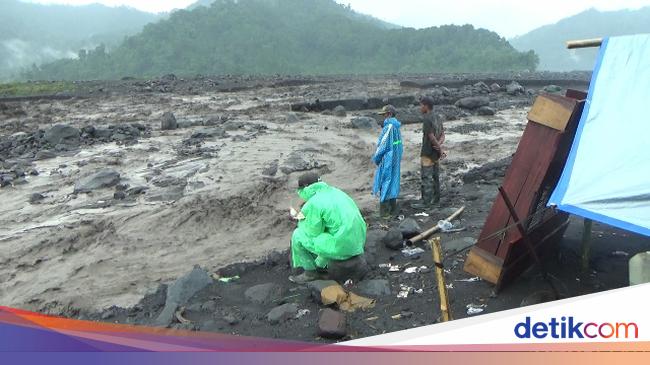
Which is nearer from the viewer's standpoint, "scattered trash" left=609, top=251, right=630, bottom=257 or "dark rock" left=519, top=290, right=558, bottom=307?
"dark rock" left=519, top=290, right=558, bottom=307

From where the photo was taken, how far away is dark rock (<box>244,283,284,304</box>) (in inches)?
183

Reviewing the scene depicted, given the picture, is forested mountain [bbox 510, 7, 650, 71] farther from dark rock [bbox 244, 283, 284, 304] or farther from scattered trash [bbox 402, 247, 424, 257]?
dark rock [bbox 244, 283, 284, 304]

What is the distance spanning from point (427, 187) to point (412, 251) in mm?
1851

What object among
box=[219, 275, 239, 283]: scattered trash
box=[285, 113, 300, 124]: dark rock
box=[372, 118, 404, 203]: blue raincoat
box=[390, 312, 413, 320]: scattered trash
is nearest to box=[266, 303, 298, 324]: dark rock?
box=[390, 312, 413, 320]: scattered trash

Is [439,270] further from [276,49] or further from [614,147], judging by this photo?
[276,49]

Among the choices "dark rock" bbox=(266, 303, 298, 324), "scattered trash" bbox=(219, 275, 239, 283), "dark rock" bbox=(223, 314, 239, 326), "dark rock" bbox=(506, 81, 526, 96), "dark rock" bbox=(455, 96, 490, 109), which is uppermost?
"dark rock" bbox=(506, 81, 526, 96)

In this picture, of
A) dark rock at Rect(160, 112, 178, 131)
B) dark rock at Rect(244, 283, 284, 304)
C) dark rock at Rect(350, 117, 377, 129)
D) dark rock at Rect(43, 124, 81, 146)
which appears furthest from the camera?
dark rock at Rect(350, 117, 377, 129)

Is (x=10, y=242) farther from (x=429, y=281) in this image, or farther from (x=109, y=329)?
(x=429, y=281)

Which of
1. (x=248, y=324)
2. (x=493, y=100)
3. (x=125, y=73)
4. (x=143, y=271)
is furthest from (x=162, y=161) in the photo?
(x=125, y=73)

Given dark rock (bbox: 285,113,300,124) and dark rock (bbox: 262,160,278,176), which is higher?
dark rock (bbox: 285,113,300,124)

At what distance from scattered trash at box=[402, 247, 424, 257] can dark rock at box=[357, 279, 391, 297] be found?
63 cm

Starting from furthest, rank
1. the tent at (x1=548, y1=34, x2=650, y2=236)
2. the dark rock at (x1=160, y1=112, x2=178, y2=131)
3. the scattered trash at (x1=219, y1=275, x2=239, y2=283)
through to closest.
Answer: the dark rock at (x1=160, y1=112, x2=178, y2=131)
the scattered trash at (x1=219, y1=275, x2=239, y2=283)
the tent at (x1=548, y1=34, x2=650, y2=236)

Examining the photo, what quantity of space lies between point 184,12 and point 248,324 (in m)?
52.5

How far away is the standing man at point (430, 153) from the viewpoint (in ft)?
21.4
